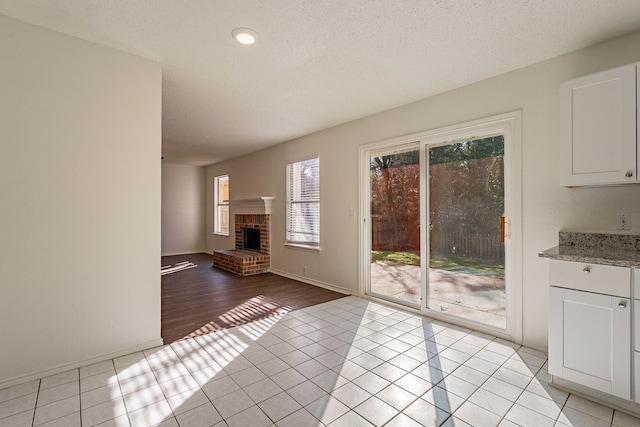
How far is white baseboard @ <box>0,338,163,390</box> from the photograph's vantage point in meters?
2.03

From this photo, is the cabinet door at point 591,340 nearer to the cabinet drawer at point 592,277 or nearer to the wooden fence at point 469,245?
the cabinet drawer at point 592,277

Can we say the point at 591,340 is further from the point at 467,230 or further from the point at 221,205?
the point at 221,205

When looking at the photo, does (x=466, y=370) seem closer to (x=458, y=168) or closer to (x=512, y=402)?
(x=512, y=402)

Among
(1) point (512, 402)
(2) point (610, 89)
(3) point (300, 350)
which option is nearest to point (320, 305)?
(3) point (300, 350)

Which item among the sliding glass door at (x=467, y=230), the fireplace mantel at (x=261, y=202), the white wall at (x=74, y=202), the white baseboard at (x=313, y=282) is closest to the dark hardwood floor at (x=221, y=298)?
the white baseboard at (x=313, y=282)

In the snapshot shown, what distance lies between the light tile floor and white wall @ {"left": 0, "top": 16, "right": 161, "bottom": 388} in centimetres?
26

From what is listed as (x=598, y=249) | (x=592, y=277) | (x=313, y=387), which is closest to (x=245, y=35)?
(x=313, y=387)

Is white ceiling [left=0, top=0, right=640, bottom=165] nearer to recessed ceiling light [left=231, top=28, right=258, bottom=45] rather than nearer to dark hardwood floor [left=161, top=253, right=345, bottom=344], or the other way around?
recessed ceiling light [left=231, top=28, right=258, bottom=45]

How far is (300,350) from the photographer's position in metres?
2.57

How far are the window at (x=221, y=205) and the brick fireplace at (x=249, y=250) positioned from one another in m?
1.07

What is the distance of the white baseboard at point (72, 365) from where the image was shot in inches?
79.8

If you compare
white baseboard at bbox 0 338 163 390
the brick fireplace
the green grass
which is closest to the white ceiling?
the green grass

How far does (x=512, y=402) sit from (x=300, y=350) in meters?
1.54

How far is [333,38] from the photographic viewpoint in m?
2.26
